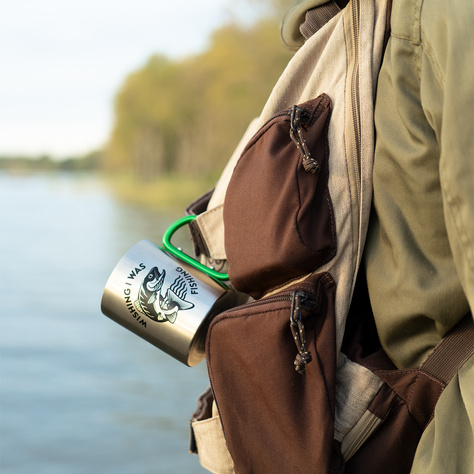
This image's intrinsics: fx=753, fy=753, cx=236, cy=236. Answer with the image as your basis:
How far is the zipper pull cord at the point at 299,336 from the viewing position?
122 cm

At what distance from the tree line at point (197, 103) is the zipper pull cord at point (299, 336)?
1555cm

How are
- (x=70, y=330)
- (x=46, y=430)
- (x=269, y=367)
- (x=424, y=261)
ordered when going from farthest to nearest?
(x=70, y=330) → (x=46, y=430) → (x=269, y=367) → (x=424, y=261)

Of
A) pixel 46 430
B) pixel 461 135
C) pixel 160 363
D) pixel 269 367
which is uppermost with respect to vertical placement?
pixel 461 135

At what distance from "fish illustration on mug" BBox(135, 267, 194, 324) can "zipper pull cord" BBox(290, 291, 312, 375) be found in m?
0.34

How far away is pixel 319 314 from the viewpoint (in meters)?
1.27

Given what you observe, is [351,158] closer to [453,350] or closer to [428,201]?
[428,201]

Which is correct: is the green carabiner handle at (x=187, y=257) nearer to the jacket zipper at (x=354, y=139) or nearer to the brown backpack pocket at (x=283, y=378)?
the brown backpack pocket at (x=283, y=378)

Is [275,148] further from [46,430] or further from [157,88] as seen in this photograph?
[157,88]

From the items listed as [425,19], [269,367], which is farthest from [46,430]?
[425,19]

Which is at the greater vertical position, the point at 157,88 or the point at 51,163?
the point at 157,88

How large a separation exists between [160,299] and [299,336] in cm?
40

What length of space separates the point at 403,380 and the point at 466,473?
19 centimetres

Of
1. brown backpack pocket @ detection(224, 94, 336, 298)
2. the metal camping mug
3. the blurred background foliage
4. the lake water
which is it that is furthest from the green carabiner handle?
the blurred background foliage

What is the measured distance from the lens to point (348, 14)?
1308 mm
